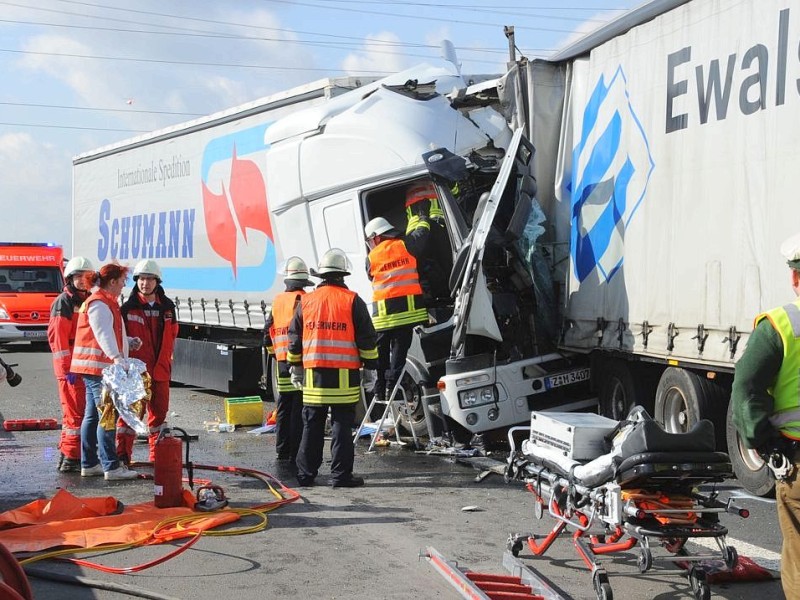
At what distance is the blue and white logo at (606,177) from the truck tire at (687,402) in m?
1.08

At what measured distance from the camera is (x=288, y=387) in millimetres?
9305

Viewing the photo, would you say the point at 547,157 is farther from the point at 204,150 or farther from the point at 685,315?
the point at 204,150

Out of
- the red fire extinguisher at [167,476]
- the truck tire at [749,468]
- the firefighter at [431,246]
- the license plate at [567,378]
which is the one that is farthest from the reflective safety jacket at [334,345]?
the truck tire at [749,468]

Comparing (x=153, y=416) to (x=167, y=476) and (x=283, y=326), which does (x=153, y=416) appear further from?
(x=167, y=476)

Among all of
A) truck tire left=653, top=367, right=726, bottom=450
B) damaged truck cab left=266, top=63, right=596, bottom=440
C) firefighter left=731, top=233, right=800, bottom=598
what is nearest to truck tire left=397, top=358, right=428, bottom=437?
damaged truck cab left=266, top=63, right=596, bottom=440

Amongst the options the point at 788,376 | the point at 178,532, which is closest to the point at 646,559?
the point at 788,376

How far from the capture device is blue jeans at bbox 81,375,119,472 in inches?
333

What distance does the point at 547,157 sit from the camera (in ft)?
32.9

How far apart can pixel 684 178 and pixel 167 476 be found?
4.26 meters

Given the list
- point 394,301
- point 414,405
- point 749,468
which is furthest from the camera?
point 414,405

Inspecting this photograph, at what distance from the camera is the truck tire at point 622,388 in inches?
356

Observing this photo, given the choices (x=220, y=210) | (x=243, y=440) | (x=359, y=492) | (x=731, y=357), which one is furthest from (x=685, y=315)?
(x=220, y=210)

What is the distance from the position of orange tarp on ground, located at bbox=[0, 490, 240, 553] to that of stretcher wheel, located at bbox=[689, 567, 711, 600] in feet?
9.84

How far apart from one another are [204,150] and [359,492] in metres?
8.51
